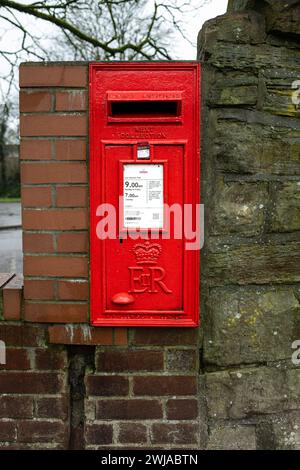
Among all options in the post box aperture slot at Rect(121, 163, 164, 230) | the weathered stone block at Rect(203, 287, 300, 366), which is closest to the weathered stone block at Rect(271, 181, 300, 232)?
the weathered stone block at Rect(203, 287, 300, 366)

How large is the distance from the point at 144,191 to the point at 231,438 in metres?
1.14

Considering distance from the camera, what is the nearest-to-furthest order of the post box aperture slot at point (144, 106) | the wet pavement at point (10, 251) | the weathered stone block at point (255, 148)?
the post box aperture slot at point (144, 106) < the weathered stone block at point (255, 148) < the wet pavement at point (10, 251)

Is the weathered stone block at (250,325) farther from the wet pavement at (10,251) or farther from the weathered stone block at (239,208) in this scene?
the wet pavement at (10,251)

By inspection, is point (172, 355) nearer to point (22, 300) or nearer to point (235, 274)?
point (235, 274)

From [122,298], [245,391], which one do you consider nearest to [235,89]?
[122,298]

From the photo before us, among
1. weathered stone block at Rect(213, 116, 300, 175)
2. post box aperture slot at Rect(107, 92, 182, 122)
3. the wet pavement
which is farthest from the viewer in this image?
the wet pavement

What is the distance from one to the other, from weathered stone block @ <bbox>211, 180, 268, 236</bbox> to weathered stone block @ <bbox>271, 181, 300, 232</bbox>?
53 millimetres

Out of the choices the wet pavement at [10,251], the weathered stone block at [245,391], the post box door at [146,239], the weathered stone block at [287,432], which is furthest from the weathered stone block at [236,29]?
the wet pavement at [10,251]

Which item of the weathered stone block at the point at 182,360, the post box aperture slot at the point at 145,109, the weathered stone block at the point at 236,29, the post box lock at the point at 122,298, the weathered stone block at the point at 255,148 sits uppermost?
the weathered stone block at the point at 236,29

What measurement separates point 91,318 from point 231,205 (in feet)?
2.49

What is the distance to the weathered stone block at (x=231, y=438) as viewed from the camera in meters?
1.82

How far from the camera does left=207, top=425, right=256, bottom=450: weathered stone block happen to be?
5.96 feet

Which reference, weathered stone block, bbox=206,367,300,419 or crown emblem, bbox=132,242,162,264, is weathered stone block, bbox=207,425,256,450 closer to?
weathered stone block, bbox=206,367,300,419

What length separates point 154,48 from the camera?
7660mm
